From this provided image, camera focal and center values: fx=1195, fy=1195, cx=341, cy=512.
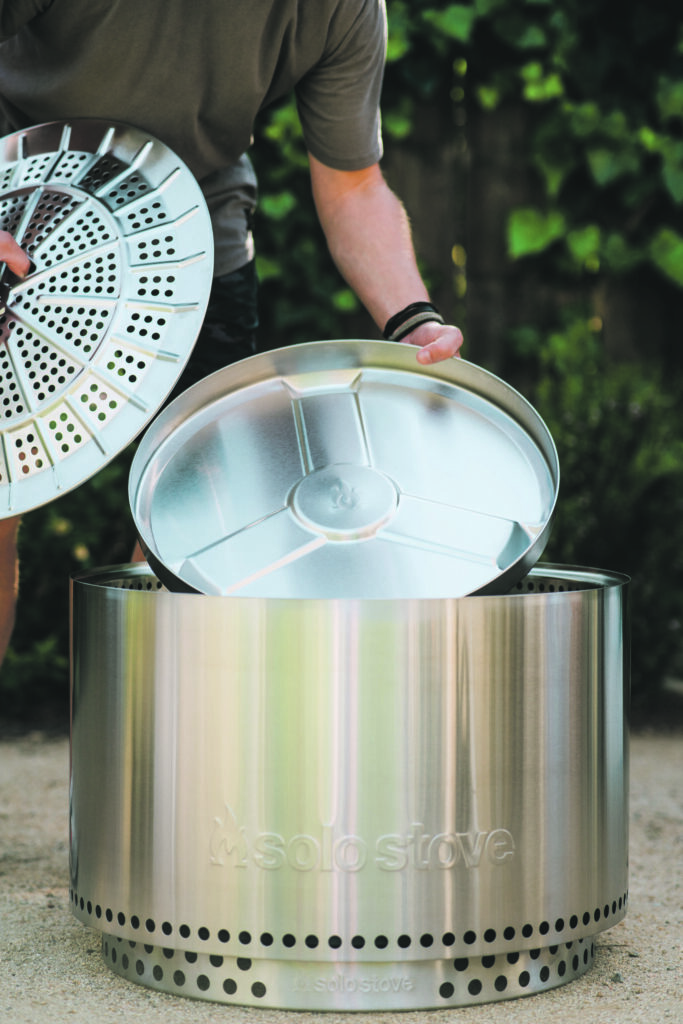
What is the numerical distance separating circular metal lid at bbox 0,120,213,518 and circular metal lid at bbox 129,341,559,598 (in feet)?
0.37

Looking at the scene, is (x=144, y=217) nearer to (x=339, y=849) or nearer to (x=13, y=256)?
(x=13, y=256)

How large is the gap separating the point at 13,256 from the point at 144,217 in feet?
0.66

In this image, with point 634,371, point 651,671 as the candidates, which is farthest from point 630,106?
point 651,671

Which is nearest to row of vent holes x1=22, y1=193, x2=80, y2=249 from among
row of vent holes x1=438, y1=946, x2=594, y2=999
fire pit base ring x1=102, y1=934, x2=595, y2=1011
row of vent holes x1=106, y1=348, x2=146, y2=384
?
row of vent holes x1=106, y1=348, x2=146, y2=384

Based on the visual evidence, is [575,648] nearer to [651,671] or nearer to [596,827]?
[596,827]

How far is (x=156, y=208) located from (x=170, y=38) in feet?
0.98

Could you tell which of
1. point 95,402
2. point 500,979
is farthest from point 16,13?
point 500,979

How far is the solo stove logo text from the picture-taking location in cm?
146

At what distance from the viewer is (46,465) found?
1.66 meters

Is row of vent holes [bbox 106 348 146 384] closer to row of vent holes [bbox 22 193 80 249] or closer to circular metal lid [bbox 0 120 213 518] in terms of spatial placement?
circular metal lid [bbox 0 120 213 518]

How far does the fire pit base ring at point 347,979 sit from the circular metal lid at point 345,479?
0.48 m

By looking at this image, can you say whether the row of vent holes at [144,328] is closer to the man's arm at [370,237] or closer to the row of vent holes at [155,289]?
the row of vent holes at [155,289]

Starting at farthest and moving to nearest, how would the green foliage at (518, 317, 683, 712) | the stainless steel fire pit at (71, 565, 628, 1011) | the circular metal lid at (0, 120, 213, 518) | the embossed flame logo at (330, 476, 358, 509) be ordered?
the green foliage at (518, 317, 683, 712)
the embossed flame logo at (330, 476, 358, 509)
the circular metal lid at (0, 120, 213, 518)
the stainless steel fire pit at (71, 565, 628, 1011)

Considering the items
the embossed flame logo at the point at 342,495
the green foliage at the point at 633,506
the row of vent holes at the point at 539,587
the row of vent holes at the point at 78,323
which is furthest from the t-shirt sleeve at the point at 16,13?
the green foliage at the point at 633,506
